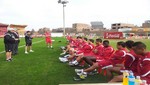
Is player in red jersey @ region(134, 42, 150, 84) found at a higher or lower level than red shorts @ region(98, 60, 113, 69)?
higher

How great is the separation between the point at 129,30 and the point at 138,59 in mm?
97331

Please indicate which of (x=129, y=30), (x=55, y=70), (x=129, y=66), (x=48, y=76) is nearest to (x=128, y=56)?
(x=129, y=66)

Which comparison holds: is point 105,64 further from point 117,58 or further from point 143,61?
Result: point 143,61

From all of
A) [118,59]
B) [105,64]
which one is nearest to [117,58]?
[118,59]

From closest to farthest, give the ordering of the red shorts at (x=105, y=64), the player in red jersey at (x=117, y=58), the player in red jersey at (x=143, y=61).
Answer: the player in red jersey at (x=143, y=61), the player in red jersey at (x=117, y=58), the red shorts at (x=105, y=64)

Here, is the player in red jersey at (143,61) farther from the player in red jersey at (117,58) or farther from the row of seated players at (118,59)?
the player in red jersey at (117,58)

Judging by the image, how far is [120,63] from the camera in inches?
332

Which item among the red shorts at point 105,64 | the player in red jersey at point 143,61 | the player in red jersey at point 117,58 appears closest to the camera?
the player in red jersey at point 143,61

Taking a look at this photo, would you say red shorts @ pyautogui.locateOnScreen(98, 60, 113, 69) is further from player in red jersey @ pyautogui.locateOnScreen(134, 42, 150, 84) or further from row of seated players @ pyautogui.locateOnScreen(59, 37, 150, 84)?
player in red jersey @ pyautogui.locateOnScreen(134, 42, 150, 84)

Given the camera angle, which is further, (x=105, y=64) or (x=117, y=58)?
(x=105, y=64)

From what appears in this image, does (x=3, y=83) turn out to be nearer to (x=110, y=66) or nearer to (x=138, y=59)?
(x=110, y=66)

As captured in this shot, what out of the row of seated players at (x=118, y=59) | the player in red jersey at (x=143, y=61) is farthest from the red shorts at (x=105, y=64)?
the player in red jersey at (x=143, y=61)

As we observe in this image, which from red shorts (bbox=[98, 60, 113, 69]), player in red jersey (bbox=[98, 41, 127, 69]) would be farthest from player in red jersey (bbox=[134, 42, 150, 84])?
red shorts (bbox=[98, 60, 113, 69])

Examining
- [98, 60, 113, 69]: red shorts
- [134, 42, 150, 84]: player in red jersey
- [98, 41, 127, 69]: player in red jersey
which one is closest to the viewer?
[134, 42, 150, 84]: player in red jersey
